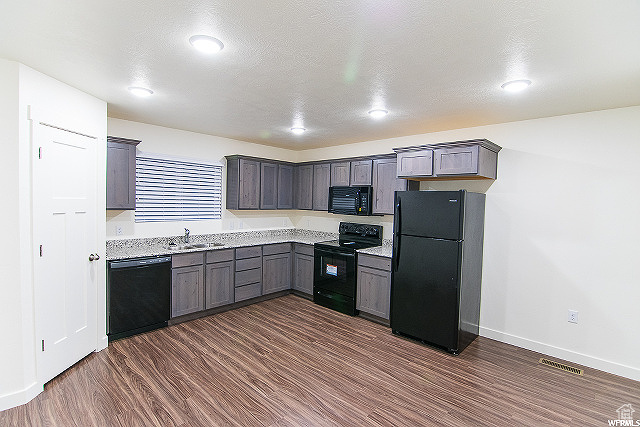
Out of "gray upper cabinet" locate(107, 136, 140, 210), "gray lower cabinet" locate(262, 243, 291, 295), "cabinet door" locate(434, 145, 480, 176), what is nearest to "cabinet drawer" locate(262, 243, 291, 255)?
"gray lower cabinet" locate(262, 243, 291, 295)

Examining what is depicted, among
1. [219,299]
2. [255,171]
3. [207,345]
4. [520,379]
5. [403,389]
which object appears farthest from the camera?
[255,171]

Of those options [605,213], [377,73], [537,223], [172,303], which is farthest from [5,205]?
[605,213]

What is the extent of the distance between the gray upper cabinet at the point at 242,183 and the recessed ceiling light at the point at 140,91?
2.01 meters

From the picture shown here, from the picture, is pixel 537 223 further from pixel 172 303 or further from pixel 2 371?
pixel 2 371

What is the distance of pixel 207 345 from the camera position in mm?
3508

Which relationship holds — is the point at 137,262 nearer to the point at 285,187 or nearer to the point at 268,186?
the point at 268,186

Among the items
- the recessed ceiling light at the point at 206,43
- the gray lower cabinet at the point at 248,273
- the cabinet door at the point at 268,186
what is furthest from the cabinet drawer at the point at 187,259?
the recessed ceiling light at the point at 206,43

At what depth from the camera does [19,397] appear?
8.00ft

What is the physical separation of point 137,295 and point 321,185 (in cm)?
311

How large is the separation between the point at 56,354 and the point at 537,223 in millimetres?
4894

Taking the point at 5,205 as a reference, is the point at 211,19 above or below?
above

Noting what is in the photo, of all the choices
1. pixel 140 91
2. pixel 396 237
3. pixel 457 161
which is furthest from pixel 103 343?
pixel 457 161

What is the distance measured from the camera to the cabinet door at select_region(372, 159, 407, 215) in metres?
4.49

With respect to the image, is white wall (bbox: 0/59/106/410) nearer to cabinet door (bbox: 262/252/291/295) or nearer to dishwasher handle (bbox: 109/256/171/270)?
dishwasher handle (bbox: 109/256/171/270)
